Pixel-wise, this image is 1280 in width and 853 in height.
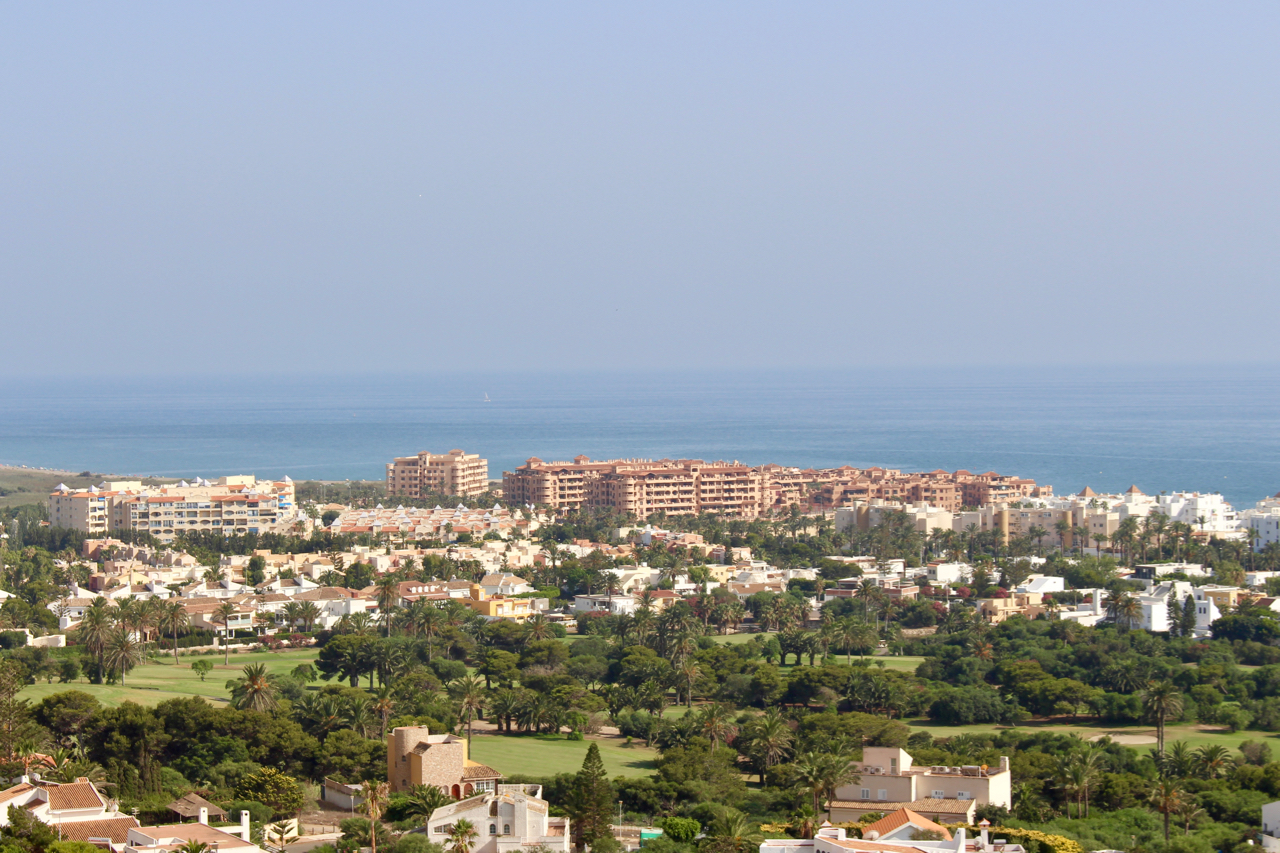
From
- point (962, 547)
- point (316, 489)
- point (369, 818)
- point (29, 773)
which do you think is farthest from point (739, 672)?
point (316, 489)

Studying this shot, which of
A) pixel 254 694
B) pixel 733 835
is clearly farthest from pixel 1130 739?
pixel 254 694

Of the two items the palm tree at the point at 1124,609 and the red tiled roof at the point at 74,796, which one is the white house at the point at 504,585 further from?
the red tiled roof at the point at 74,796

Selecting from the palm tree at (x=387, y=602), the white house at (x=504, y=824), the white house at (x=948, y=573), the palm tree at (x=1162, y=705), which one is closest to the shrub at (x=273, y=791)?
the white house at (x=504, y=824)

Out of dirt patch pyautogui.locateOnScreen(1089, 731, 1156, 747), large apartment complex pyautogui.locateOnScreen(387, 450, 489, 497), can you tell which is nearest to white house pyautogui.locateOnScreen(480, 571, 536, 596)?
dirt patch pyautogui.locateOnScreen(1089, 731, 1156, 747)

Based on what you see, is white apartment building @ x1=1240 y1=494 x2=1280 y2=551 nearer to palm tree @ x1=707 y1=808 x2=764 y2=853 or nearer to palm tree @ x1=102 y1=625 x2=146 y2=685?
palm tree @ x1=102 y1=625 x2=146 y2=685

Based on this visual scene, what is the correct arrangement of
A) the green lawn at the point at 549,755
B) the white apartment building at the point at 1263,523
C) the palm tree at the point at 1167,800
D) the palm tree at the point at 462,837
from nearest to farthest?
the palm tree at the point at 462,837 → the palm tree at the point at 1167,800 → the green lawn at the point at 549,755 → the white apartment building at the point at 1263,523

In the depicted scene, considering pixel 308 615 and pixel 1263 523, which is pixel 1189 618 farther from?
pixel 308 615
